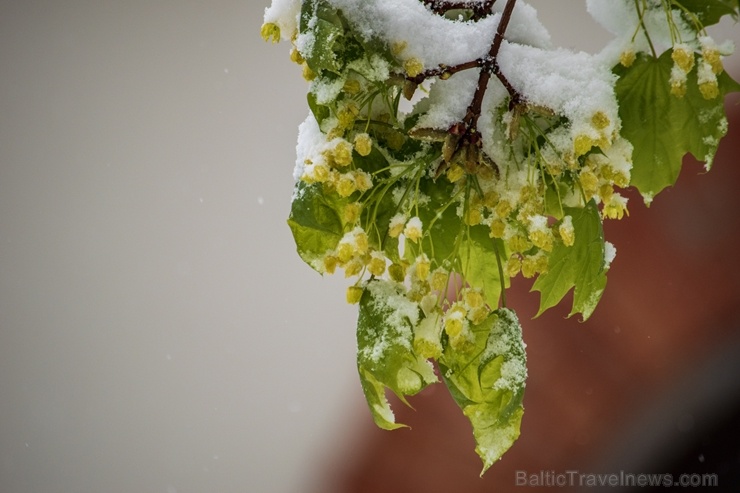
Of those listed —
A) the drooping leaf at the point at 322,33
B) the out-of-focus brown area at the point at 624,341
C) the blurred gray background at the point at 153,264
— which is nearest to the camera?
the drooping leaf at the point at 322,33

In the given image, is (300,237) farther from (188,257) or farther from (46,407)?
(46,407)

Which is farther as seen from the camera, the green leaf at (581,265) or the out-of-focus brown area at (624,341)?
the out-of-focus brown area at (624,341)

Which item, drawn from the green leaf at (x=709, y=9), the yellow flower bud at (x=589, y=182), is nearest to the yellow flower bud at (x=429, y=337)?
the yellow flower bud at (x=589, y=182)

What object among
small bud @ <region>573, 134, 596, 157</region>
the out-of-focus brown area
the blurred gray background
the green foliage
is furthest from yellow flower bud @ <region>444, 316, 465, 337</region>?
the blurred gray background

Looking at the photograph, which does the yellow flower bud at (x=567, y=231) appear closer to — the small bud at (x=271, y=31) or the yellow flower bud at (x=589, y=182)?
the yellow flower bud at (x=589, y=182)

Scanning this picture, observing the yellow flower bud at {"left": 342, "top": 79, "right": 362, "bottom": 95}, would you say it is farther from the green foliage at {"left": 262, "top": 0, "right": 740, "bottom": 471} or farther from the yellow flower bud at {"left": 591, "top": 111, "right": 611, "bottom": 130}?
the yellow flower bud at {"left": 591, "top": 111, "right": 611, "bottom": 130}
